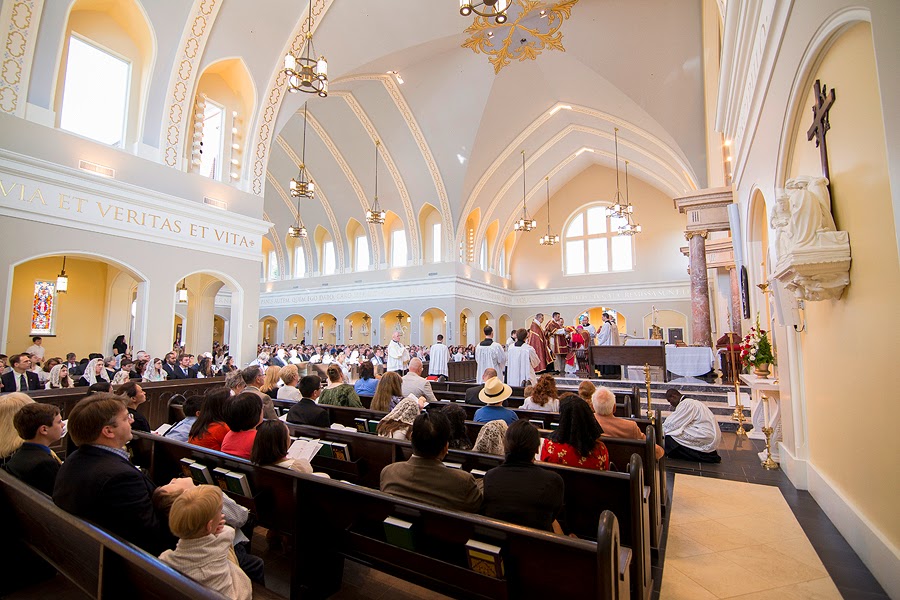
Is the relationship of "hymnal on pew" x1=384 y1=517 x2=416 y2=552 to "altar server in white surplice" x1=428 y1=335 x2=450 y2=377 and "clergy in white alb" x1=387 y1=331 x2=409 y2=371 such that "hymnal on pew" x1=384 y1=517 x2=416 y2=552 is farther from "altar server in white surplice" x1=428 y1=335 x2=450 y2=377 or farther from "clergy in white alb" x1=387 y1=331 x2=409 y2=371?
"clergy in white alb" x1=387 y1=331 x2=409 y2=371

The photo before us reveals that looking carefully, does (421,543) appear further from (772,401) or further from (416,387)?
(772,401)

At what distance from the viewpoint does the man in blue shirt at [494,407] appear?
3691mm

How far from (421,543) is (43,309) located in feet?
35.2

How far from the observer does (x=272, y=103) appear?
9.37 metres

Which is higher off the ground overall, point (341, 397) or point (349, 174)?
point (349, 174)

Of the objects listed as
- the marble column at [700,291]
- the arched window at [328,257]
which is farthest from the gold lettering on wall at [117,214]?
the arched window at [328,257]

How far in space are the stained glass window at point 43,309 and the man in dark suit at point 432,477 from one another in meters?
10.3

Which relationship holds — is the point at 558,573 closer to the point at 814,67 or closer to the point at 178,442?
the point at 178,442

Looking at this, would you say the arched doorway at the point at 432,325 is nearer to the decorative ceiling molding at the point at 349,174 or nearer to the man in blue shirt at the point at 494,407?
the decorative ceiling molding at the point at 349,174

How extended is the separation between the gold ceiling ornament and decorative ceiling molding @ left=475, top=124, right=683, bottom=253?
4.66 metres

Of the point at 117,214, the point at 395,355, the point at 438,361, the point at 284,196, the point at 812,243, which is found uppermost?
the point at 284,196

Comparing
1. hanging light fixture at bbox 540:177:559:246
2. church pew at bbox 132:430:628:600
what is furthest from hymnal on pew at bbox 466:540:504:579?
hanging light fixture at bbox 540:177:559:246

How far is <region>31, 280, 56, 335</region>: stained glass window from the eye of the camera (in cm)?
879

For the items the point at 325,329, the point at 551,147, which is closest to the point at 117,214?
the point at 551,147
